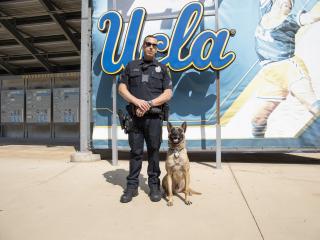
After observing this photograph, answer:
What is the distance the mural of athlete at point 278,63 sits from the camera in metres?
6.14

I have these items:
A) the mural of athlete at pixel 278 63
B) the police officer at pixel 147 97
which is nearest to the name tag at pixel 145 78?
the police officer at pixel 147 97

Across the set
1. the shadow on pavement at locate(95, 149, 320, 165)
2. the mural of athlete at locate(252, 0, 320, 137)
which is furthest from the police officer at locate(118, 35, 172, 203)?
the mural of athlete at locate(252, 0, 320, 137)

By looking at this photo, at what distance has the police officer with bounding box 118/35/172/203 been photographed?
11.7ft

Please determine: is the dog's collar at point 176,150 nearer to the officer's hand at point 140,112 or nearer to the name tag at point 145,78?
the officer's hand at point 140,112

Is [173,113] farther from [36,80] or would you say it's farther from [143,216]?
[36,80]

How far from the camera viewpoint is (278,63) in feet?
20.5

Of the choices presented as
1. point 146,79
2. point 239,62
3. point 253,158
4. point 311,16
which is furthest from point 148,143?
point 311,16

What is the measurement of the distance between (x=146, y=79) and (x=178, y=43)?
8.98 ft

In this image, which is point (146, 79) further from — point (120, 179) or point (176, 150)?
point (120, 179)

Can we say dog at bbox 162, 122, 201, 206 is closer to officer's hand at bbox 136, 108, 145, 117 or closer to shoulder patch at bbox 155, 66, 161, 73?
officer's hand at bbox 136, 108, 145, 117

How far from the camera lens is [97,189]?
418cm

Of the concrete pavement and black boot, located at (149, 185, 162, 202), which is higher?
black boot, located at (149, 185, 162, 202)

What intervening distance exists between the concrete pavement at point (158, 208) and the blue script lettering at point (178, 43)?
89.2 inches

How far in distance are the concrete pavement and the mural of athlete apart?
1.48 meters
